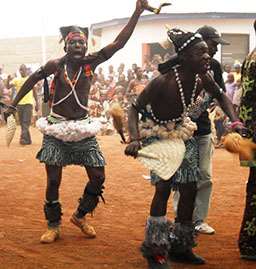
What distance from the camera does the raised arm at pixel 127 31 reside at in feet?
18.4

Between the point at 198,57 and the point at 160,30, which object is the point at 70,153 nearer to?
the point at 198,57

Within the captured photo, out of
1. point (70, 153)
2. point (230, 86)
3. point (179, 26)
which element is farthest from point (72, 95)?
point (179, 26)

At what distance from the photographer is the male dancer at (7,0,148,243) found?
5859 millimetres

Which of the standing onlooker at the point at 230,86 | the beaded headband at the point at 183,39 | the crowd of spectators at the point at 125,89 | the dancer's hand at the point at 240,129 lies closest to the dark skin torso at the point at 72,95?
the beaded headband at the point at 183,39

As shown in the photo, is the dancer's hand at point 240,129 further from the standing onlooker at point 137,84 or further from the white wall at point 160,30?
the white wall at point 160,30

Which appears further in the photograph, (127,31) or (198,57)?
(127,31)

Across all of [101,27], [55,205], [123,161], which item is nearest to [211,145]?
[55,205]

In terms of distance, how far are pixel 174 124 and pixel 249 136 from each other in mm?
627

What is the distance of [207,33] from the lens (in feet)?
18.6

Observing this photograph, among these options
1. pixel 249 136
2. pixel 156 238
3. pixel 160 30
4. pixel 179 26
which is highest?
pixel 179 26

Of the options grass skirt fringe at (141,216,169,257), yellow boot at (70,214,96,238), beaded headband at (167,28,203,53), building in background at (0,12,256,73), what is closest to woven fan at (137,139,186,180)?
grass skirt fringe at (141,216,169,257)

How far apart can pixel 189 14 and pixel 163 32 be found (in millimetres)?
1224

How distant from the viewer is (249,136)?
4.97 metres

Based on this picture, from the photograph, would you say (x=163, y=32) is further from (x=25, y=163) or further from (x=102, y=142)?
(x=25, y=163)
